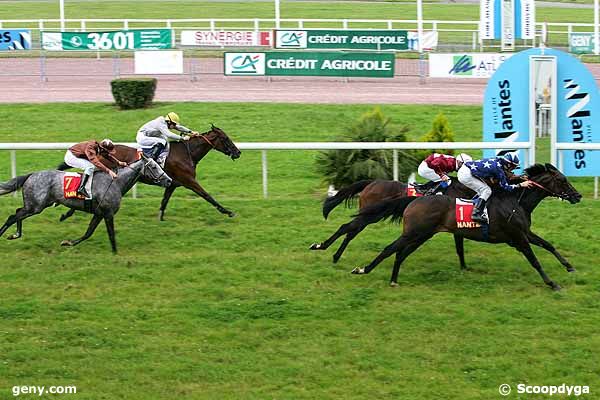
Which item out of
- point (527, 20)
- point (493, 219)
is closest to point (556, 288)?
point (493, 219)

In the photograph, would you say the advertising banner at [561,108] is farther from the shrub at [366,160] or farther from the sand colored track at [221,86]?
the sand colored track at [221,86]

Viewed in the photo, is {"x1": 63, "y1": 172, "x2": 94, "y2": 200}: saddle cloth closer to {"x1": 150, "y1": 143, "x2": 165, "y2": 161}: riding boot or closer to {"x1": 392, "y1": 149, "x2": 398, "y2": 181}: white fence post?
{"x1": 150, "y1": 143, "x2": 165, "y2": 161}: riding boot

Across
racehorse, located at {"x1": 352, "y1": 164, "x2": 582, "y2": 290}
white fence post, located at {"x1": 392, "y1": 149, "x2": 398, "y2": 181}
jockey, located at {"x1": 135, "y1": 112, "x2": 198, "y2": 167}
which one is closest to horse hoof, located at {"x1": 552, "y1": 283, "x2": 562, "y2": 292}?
racehorse, located at {"x1": 352, "y1": 164, "x2": 582, "y2": 290}

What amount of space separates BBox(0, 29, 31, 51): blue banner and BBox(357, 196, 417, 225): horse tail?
19.8 metres

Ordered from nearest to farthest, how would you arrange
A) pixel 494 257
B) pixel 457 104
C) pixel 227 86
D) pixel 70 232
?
1. pixel 494 257
2. pixel 70 232
3. pixel 457 104
4. pixel 227 86

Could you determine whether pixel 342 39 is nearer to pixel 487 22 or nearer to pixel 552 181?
pixel 487 22

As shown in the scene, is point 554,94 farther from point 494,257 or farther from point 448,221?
point 448,221

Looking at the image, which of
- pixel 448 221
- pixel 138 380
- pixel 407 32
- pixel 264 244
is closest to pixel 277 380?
pixel 138 380

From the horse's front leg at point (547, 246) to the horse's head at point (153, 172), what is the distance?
4436 mm

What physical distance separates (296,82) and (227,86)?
67.8 inches

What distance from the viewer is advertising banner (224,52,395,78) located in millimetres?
25797

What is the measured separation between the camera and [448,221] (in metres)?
11.1

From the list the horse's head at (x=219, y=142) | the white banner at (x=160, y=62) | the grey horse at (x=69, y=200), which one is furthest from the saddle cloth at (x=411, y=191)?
the white banner at (x=160, y=62)

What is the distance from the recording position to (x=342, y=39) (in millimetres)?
28188
